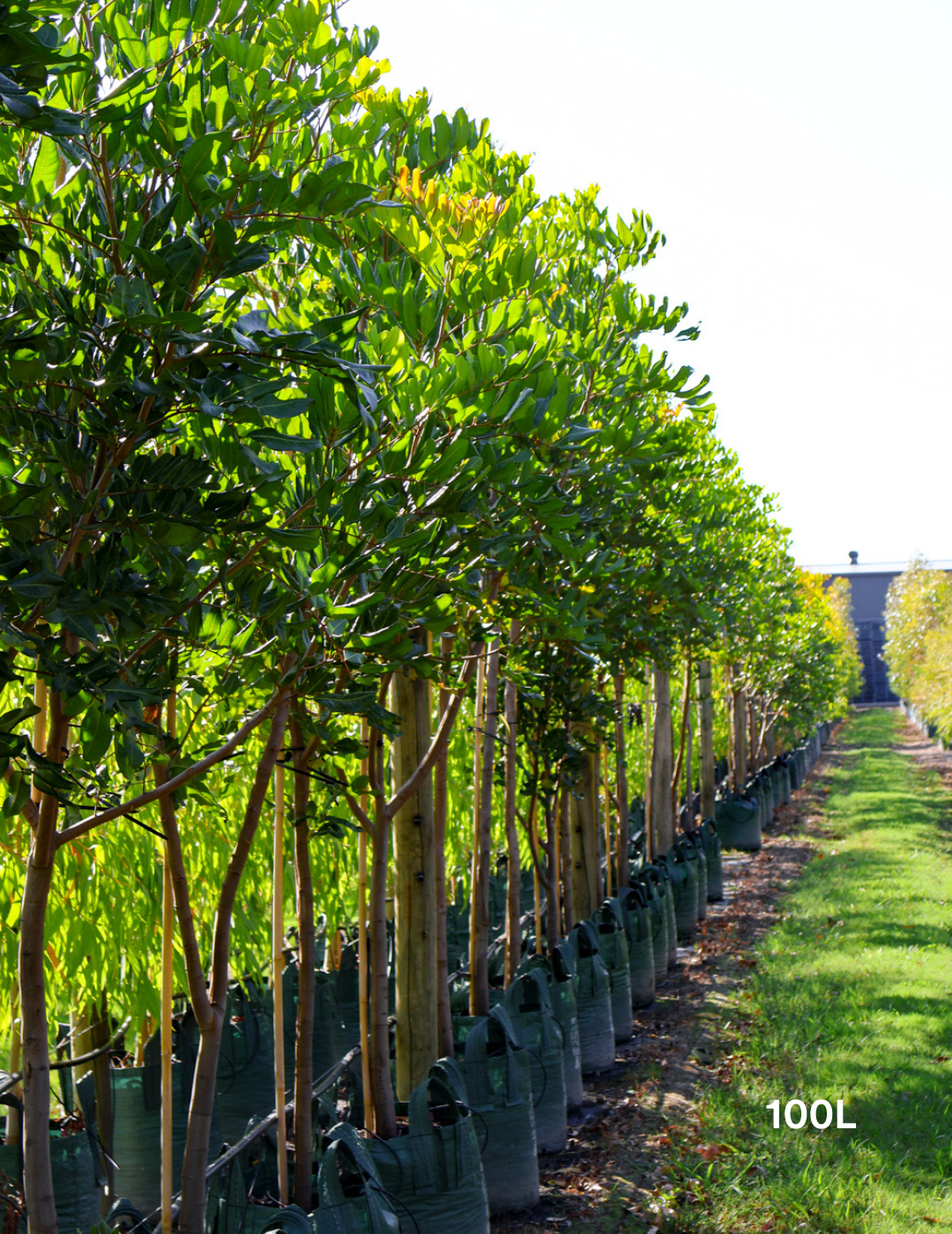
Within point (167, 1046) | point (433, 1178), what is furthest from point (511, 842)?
point (167, 1046)

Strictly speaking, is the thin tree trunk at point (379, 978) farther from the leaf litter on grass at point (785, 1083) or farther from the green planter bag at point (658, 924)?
the green planter bag at point (658, 924)

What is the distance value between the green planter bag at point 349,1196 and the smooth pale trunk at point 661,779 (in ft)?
26.1

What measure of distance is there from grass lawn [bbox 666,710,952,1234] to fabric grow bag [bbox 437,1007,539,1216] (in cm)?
69

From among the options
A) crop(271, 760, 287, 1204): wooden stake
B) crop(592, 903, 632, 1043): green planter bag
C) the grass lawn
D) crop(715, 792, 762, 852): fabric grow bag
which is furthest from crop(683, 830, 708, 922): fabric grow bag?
crop(271, 760, 287, 1204): wooden stake

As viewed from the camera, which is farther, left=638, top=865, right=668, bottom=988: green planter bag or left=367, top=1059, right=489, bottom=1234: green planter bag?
left=638, top=865, right=668, bottom=988: green planter bag

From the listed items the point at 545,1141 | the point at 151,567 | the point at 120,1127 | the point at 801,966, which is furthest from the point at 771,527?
the point at 151,567

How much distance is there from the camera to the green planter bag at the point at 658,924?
8672 millimetres

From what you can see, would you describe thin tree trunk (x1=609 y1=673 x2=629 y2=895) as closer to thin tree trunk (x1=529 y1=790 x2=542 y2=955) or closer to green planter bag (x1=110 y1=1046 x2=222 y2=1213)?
thin tree trunk (x1=529 y1=790 x2=542 y2=955)

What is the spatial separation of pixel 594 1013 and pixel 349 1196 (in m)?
3.29

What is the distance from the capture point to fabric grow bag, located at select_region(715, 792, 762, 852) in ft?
53.9

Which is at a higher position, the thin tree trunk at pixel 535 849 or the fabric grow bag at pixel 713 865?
the thin tree trunk at pixel 535 849

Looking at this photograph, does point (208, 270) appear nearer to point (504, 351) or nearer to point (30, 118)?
point (30, 118)

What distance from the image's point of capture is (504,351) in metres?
2.66

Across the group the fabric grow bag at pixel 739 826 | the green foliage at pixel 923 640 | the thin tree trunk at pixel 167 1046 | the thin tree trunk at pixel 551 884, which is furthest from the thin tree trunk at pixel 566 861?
the green foliage at pixel 923 640
